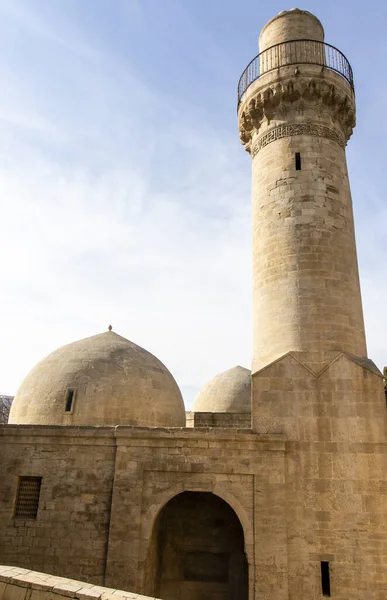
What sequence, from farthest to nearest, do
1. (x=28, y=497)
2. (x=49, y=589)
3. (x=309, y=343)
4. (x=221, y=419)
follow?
(x=221, y=419) → (x=309, y=343) → (x=28, y=497) → (x=49, y=589)

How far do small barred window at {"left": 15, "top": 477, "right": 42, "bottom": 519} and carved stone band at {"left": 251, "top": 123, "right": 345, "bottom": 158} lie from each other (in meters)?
9.26

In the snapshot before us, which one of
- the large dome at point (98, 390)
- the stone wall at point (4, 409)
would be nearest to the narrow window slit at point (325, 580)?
the large dome at point (98, 390)

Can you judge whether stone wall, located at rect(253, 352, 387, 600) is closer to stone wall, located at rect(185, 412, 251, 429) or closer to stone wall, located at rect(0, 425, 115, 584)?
stone wall, located at rect(0, 425, 115, 584)

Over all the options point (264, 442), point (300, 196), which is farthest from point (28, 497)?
point (300, 196)

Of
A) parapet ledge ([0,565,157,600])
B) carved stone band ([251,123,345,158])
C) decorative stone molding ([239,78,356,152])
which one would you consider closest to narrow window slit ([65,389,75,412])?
parapet ledge ([0,565,157,600])

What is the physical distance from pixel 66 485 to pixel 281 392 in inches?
179

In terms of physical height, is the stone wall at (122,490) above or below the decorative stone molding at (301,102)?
below

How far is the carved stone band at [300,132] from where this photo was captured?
1141 cm

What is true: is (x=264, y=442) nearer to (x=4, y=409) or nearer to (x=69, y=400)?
(x=69, y=400)

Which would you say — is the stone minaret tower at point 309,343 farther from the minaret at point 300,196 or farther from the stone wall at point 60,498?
the stone wall at point 60,498

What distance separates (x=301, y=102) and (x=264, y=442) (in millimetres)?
7970

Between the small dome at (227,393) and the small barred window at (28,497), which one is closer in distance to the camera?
the small barred window at (28,497)

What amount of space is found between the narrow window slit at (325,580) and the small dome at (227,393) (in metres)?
8.59

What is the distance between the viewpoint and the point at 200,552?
11.0 m
